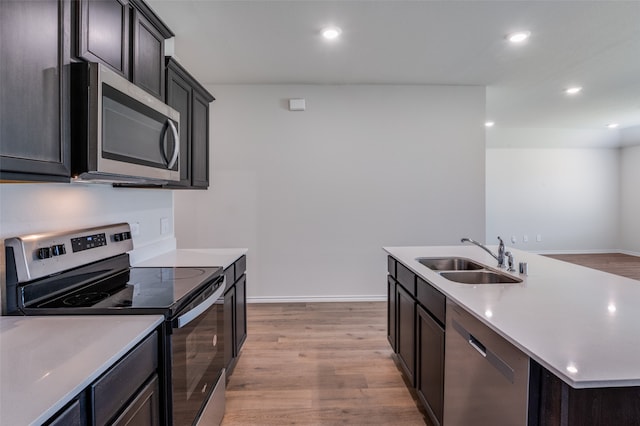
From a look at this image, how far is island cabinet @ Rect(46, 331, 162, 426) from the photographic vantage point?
82cm

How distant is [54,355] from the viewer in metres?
0.93

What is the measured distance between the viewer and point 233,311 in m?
2.37

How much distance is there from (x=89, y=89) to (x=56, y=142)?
23cm

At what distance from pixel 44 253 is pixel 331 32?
2.52 m

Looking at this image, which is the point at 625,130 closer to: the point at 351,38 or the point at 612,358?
the point at 351,38

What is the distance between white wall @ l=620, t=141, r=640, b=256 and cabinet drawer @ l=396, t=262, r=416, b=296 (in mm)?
7687

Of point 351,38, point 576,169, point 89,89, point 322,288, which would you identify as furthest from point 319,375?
point 576,169

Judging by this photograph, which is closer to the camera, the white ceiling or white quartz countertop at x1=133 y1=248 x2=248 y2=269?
white quartz countertop at x1=133 y1=248 x2=248 y2=269

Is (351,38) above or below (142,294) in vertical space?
above

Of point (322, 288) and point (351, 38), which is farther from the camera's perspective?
point (322, 288)

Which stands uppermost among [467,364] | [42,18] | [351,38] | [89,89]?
[351,38]

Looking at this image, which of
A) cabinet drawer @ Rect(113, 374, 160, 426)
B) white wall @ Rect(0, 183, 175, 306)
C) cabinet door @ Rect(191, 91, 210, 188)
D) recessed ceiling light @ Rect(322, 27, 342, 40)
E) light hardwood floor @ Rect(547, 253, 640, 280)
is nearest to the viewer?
cabinet drawer @ Rect(113, 374, 160, 426)

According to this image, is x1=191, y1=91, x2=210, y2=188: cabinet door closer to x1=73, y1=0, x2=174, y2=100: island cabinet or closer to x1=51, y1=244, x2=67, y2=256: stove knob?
x1=73, y1=0, x2=174, y2=100: island cabinet

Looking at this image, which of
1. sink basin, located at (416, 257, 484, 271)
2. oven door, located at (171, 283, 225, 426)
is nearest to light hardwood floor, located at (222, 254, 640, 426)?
oven door, located at (171, 283, 225, 426)
